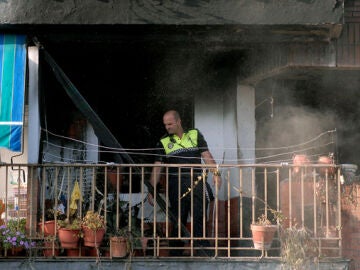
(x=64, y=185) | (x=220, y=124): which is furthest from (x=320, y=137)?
(x=64, y=185)

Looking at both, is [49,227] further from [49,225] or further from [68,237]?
[68,237]

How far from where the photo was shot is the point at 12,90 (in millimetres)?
9297

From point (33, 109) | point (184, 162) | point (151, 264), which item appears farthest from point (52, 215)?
point (184, 162)

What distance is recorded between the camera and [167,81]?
11422mm

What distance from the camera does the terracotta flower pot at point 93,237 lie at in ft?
29.2

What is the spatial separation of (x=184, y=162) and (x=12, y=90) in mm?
2509

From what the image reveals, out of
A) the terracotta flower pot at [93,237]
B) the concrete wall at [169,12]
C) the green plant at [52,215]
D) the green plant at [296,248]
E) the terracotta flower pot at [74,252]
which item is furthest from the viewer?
the concrete wall at [169,12]

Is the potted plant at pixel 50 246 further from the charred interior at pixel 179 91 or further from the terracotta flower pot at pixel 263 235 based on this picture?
the terracotta flower pot at pixel 263 235

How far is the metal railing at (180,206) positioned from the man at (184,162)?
2 cm

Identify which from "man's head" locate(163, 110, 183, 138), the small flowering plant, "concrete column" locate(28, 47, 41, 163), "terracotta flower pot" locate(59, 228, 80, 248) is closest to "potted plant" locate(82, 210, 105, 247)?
"terracotta flower pot" locate(59, 228, 80, 248)

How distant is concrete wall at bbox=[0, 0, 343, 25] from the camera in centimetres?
956

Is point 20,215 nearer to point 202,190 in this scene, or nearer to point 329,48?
point 202,190

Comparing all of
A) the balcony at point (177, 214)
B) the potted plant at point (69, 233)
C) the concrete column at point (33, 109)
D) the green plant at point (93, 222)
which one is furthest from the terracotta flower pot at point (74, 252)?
the concrete column at point (33, 109)

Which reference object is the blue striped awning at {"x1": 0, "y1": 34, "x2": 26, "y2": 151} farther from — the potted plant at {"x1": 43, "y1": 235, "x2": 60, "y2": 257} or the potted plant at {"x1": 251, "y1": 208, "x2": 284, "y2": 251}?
the potted plant at {"x1": 251, "y1": 208, "x2": 284, "y2": 251}
